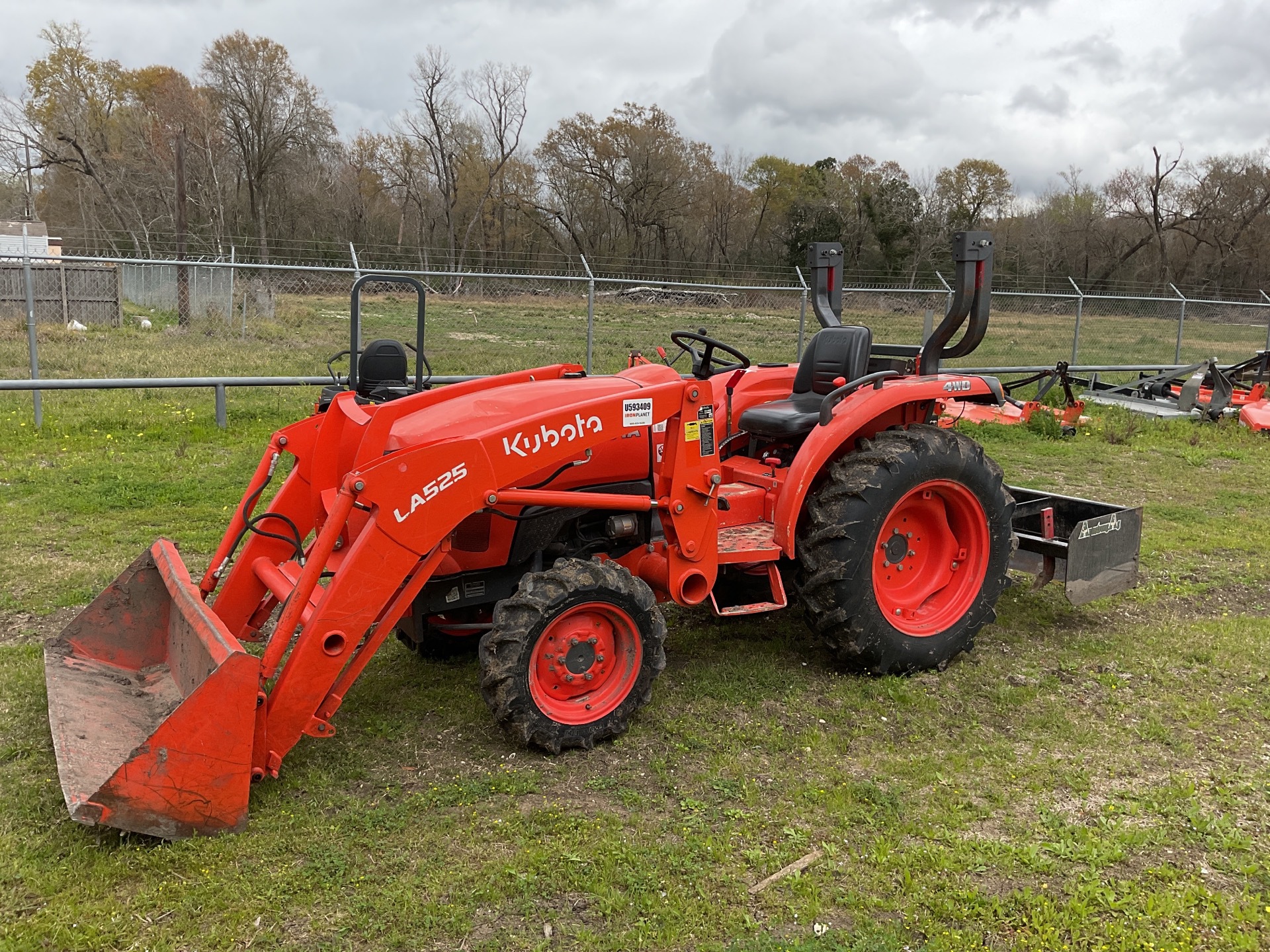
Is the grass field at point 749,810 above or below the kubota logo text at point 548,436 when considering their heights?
below

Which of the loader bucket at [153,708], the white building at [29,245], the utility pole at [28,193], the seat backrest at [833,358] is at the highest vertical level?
the utility pole at [28,193]

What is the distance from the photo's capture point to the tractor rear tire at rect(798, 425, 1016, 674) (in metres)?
4.22

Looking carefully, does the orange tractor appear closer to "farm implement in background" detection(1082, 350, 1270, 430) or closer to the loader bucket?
the loader bucket

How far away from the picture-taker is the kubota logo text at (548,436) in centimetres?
352

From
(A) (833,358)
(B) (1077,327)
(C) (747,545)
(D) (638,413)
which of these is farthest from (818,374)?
(B) (1077,327)

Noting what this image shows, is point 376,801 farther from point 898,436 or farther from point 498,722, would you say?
point 898,436

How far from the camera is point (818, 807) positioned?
3.38 m

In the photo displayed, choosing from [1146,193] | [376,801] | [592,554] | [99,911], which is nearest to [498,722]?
[376,801]

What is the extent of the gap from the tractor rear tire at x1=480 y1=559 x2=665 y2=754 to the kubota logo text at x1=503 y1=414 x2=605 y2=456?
1.50ft

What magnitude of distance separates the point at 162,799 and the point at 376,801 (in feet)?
2.29

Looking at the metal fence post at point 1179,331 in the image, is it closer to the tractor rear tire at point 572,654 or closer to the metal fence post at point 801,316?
the metal fence post at point 801,316

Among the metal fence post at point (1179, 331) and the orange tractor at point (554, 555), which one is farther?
the metal fence post at point (1179, 331)

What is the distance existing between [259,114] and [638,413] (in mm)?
42061

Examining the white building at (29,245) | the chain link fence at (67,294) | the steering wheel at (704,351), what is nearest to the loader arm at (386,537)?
the steering wheel at (704,351)
